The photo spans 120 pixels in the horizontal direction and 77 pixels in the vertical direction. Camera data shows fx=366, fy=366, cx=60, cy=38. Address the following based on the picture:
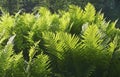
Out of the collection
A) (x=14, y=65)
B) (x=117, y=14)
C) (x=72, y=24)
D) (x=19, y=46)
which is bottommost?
(x=14, y=65)

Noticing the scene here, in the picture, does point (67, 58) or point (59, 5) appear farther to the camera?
point (59, 5)

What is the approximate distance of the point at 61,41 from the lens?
120 inches

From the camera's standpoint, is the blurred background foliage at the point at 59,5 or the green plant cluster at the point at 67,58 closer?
the green plant cluster at the point at 67,58

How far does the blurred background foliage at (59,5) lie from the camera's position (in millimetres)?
16859

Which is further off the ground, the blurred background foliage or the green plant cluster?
the blurred background foliage

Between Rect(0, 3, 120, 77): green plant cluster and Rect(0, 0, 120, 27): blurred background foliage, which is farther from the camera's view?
Rect(0, 0, 120, 27): blurred background foliage

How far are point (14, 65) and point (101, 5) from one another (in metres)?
15.1

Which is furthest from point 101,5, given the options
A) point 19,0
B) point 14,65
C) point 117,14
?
point 14,65

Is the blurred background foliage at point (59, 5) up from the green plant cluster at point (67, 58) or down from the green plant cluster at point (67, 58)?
up

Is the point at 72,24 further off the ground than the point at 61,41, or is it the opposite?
the point at 72,24

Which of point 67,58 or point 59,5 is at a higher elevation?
point 59,5

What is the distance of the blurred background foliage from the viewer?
1686cm

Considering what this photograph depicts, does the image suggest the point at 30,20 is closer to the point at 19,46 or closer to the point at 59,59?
the point at 19,46

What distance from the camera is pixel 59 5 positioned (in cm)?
1728
